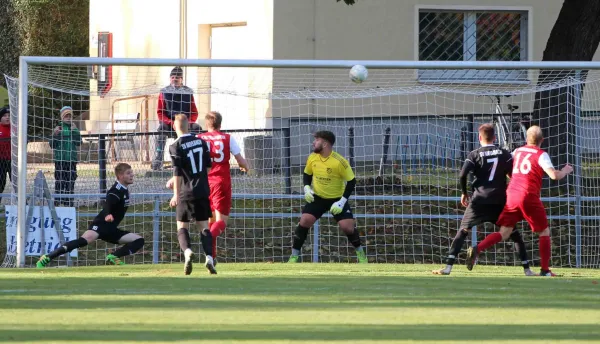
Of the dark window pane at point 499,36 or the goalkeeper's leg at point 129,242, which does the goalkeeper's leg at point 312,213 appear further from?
the dark window pane at point 499,36

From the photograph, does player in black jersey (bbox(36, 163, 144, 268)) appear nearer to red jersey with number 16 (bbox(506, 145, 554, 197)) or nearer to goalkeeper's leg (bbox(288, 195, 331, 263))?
goalkeeper's leg (bbox(288, 195, 331, 263))

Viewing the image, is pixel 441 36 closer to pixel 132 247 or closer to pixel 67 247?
pixel 132 247

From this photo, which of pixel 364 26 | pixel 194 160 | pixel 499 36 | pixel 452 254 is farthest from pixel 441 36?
pixel 194 160

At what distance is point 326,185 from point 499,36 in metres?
11.5

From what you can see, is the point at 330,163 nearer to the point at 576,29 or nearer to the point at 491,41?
the point at 576,29

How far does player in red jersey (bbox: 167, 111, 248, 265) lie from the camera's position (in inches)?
497

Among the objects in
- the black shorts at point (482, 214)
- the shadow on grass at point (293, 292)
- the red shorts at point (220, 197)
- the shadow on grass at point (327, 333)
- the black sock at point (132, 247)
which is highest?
the red shorts at point (220, 197)

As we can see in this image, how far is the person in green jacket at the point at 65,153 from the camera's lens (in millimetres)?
15812

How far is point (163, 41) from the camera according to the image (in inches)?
1027

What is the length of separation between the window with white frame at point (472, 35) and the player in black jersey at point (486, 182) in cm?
1212

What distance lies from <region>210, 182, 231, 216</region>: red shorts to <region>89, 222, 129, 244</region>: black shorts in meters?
1.21

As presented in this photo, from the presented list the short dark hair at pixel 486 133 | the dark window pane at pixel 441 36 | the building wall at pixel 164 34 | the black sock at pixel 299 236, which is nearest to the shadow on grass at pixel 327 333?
the short dark hair at pixel 486 133

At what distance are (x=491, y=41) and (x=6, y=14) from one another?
23215 mm

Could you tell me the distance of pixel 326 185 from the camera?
44.5 feet
